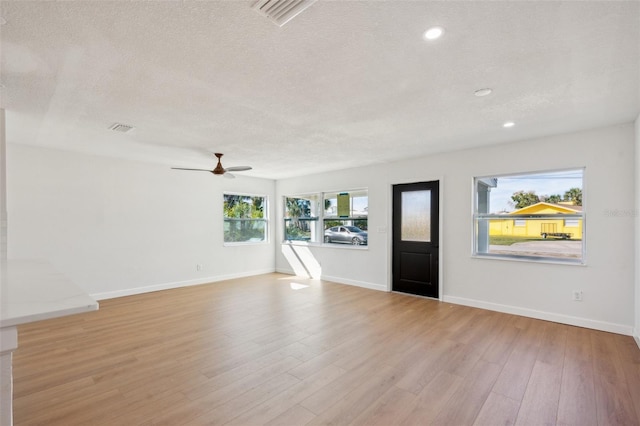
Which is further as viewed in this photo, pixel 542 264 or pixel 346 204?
pixel 346 204

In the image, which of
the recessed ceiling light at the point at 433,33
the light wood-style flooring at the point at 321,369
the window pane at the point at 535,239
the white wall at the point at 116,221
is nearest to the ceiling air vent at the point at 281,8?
the recessed ceiling light at the point at 433,33

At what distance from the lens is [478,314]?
4.23 m

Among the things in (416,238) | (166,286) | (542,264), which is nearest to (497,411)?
(542,264)

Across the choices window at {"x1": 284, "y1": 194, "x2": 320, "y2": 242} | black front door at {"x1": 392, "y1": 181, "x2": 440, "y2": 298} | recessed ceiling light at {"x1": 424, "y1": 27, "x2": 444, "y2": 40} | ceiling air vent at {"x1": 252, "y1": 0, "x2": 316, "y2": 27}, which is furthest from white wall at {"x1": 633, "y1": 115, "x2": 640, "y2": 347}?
window at {"x1": 284, "y1": 194, "x2": 320, "y2": 242}

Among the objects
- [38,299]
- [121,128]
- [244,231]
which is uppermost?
[121,128]

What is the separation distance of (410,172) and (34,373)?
213 inches

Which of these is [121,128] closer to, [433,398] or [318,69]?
[318,69]

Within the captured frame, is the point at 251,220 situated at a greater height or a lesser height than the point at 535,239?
greater

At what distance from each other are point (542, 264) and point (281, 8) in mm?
4370

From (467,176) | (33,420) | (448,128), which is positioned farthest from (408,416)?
(467,176)

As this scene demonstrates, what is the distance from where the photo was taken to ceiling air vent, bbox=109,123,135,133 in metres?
3.49

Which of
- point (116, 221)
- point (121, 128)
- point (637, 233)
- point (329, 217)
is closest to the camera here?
point (637, 233)

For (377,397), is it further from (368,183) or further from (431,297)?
(368,183)

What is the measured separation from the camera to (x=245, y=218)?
288 inches
